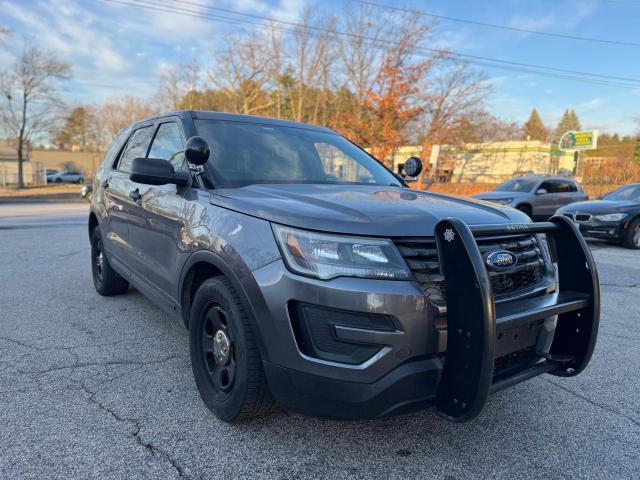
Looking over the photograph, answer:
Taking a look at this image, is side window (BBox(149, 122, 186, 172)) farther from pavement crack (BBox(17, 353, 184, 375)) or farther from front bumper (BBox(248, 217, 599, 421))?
Result: front bumper (BBox(248, 217, 599, 421))

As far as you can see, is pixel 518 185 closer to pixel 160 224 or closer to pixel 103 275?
pixel 103 275

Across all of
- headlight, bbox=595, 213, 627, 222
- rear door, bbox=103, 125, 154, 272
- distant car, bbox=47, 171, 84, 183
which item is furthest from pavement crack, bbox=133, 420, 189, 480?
distant car, bbox=47, 171, 84, 183

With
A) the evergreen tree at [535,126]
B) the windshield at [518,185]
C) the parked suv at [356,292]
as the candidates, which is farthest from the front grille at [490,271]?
the evergreen tree at [535,126]

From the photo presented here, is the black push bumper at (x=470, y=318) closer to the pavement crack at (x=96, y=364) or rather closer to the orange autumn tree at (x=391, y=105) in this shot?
the pavement crack at (x=96, y=364)

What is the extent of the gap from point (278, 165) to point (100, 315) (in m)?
2.49

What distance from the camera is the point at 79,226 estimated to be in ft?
40.2

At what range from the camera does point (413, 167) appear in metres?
4.07

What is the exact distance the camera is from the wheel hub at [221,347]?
2488 mm

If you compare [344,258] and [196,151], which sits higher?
[196,151]

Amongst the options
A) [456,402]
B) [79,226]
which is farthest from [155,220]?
[79,226]

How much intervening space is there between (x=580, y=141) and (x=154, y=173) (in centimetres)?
4400

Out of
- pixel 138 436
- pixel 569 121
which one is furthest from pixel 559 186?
pixel 569 121

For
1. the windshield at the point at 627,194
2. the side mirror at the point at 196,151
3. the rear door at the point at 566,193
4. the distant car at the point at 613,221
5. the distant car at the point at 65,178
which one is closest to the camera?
the side mirror at the point at 196,151

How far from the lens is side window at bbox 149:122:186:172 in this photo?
329 centimetres
